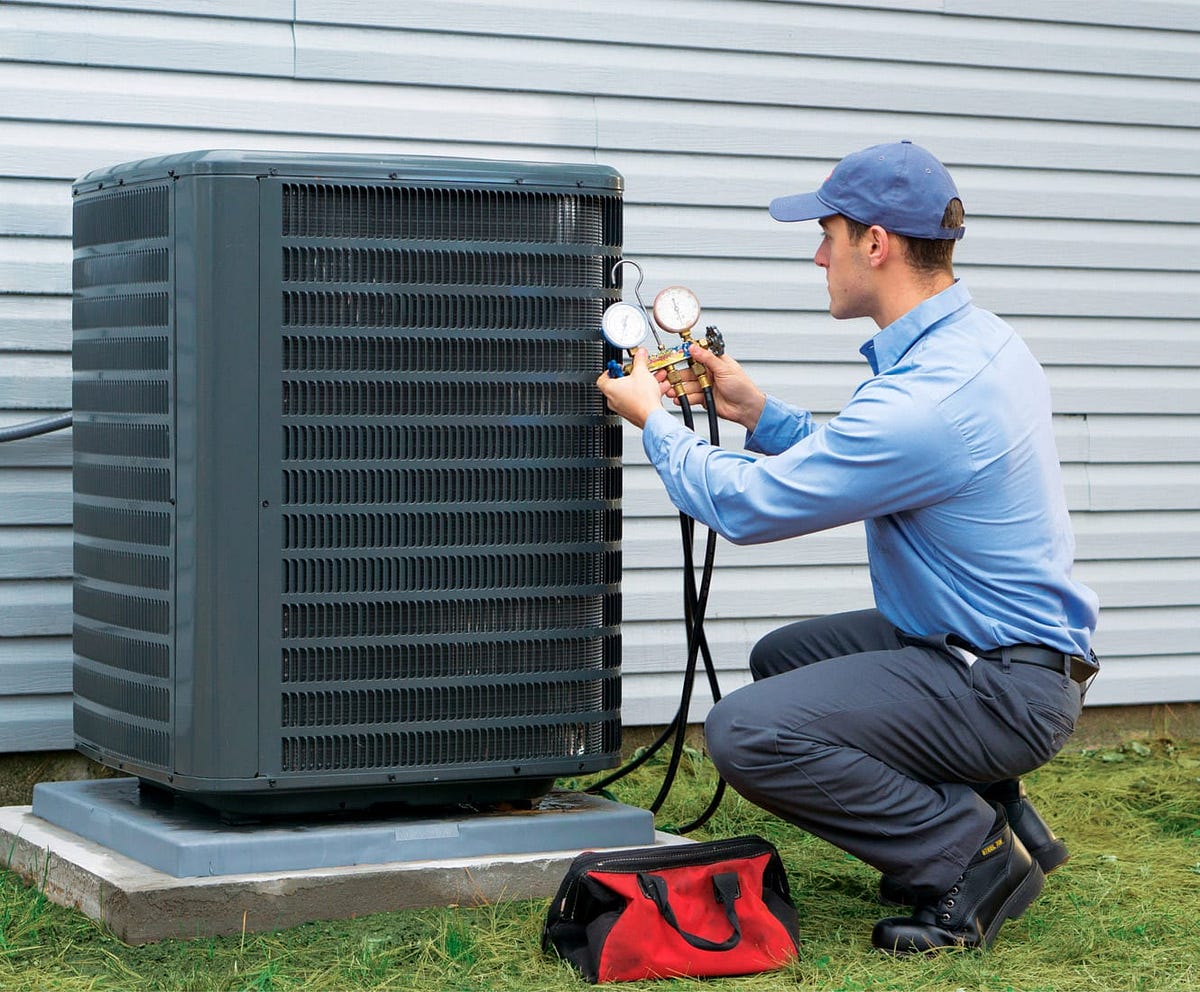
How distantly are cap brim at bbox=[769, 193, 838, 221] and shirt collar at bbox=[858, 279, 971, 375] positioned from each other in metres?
0.24

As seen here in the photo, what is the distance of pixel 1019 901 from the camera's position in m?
3.05

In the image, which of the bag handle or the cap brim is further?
the cap brim

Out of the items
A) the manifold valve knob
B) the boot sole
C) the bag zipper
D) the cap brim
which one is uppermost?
the cap brim

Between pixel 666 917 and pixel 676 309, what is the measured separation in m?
1.16

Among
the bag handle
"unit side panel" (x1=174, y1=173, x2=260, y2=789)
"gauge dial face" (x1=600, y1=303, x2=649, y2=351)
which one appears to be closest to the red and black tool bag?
the bag handle

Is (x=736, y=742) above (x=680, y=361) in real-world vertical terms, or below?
below

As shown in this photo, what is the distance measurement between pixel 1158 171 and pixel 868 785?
108 inches

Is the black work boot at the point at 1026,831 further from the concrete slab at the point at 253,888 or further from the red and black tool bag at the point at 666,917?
the concrete slab at the point at 253,888

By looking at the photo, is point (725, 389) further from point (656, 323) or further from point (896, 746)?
point (896, 746)

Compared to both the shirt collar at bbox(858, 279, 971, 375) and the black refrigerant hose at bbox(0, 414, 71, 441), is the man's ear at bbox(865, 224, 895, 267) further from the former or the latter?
the black refrigerant hose at bbox(0, 414, 71, 441)

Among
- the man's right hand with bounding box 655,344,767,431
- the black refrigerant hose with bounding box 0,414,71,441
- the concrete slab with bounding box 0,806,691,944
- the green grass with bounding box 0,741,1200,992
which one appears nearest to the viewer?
the green grass with bounding box 0,741,1200,992

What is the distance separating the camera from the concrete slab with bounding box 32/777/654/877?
298 centimetres

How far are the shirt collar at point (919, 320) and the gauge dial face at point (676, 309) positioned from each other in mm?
368

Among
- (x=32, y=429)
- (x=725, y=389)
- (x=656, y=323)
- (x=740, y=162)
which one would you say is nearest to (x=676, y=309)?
(x=656, y=323)
